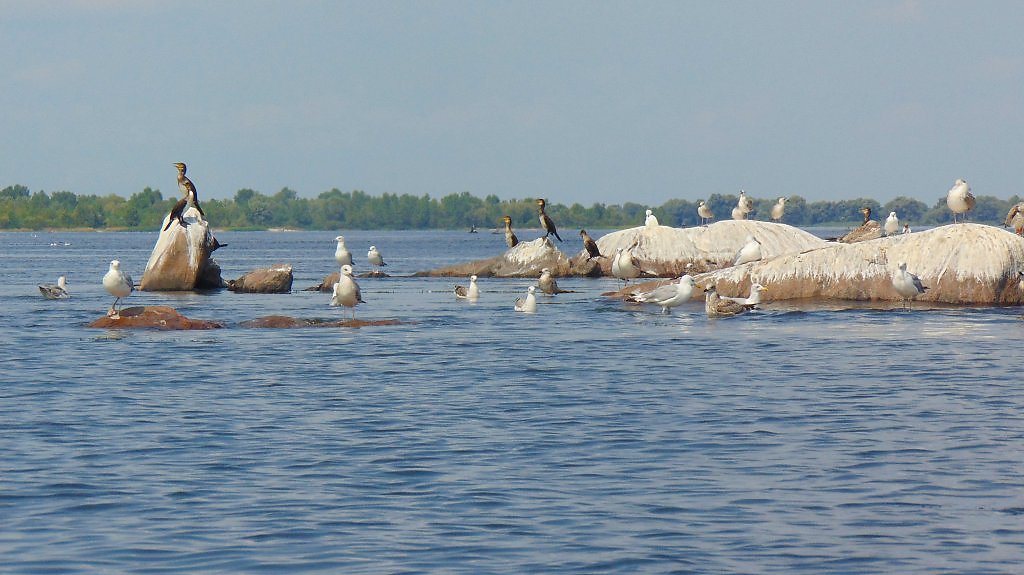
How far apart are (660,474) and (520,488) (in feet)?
4.20

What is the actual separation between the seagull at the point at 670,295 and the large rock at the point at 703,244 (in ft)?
48.1

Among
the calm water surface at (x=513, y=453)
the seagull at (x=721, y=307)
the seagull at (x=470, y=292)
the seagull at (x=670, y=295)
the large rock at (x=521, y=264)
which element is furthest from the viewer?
the large rock at (x=521, y=264)

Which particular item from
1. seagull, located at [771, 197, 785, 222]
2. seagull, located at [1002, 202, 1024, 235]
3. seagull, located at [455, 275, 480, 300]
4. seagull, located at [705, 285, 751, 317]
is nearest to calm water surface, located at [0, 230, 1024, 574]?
seagull, located at [705, 285, 751, 317]

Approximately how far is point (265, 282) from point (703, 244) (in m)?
15.6

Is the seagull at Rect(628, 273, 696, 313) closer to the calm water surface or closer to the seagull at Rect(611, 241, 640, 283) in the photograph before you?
the calm water surface

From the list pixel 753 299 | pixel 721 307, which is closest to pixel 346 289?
pixel 721 307

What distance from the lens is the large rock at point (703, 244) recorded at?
4603 cm

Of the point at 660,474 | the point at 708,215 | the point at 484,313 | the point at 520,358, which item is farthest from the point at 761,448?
the point at 708,215

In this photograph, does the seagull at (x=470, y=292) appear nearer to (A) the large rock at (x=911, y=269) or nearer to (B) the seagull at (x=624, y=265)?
(B) the seagull at (x=624, y=265)

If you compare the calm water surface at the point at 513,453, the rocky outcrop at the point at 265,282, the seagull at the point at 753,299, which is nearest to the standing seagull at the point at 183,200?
the rocky outcrop at the point at 265,282

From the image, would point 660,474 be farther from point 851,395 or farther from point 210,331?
point 210,331

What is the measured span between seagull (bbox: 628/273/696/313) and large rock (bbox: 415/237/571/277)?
18241mm

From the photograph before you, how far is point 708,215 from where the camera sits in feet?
189

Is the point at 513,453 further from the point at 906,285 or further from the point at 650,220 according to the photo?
the point at 650,220
